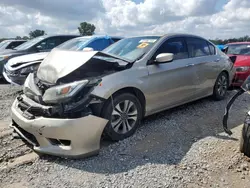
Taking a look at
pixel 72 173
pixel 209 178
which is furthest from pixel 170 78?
pixel 72 173

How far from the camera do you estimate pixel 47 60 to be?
3.84m

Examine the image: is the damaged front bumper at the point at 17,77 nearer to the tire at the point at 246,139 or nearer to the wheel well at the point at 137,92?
the wheel well at the point at 137,92

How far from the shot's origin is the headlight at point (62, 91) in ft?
10.1

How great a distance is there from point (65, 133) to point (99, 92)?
2.22 ft

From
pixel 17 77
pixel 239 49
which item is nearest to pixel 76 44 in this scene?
pixel 17 77

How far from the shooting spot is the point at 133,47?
4.42 metres

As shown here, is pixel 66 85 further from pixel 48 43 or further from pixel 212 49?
pixel 48 43

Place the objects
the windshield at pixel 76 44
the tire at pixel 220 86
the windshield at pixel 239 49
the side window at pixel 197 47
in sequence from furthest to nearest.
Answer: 1. the windshield at pixel 239 49
2. the windshield at pixel 76 44
3. the tire at pixel 220 86
4. the side window at pixel 197 47

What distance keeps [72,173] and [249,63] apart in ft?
20.4

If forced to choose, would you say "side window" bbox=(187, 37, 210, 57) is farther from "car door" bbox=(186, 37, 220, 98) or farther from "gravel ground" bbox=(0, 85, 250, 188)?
"gravel ground" bbox=(0, 85, 250, 188)

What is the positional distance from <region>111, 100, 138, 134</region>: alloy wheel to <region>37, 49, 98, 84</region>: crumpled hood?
31.2 inches

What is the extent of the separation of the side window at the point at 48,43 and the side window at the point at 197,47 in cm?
567

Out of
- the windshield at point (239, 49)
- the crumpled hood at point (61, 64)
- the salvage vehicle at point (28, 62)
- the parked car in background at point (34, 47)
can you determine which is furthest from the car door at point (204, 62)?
the parked car in background at point (34, 47)

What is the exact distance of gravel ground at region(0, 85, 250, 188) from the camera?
2.75m
